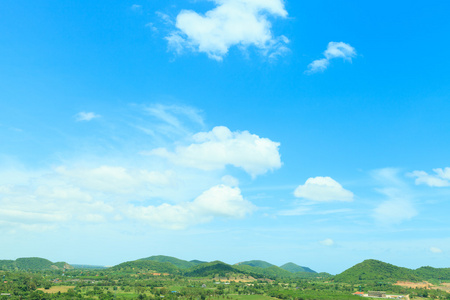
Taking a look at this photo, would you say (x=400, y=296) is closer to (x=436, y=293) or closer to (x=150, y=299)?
(x=436, y=293)

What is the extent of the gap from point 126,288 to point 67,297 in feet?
163

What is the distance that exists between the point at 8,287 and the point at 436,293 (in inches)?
7646

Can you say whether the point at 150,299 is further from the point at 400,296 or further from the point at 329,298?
the point at 400,296

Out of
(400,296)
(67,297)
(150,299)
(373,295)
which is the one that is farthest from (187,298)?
(400,296)

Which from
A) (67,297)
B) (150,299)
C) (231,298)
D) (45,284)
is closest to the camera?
(67,297)

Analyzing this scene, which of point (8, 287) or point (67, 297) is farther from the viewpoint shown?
point (8, 287)

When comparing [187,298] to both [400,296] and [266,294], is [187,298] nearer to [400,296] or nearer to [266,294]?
[266,294]

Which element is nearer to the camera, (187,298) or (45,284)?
(187,298)

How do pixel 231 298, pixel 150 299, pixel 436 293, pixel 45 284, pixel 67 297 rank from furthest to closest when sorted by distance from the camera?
pixel 436 293
pixel 45 284
pixel 231 298
pixel 150 299
pixel 67 297

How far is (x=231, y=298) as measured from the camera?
463 feet

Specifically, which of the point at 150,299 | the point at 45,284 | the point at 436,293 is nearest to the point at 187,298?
the point at 150,299

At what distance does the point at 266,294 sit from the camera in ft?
534

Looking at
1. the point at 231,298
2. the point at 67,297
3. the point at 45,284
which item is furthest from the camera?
the point at 45,284

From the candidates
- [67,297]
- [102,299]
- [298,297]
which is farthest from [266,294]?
[67,297]
